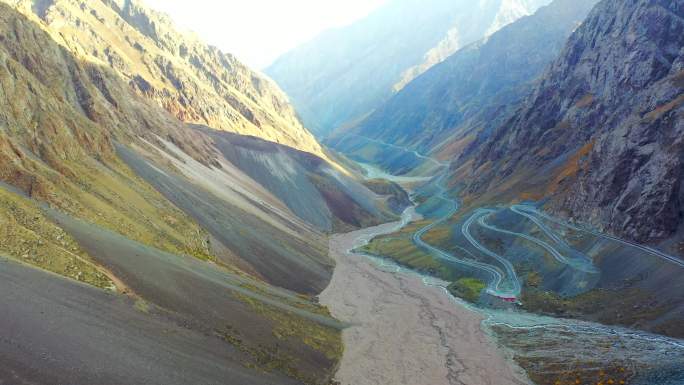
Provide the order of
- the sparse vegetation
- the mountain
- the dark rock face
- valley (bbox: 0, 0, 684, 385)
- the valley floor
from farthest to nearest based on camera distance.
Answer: the sparse vegetation, the dark rock face, the valley floor, valley (bbox: 0, 0, 684, 385), the mountain

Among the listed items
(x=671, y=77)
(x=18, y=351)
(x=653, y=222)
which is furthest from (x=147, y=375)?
(x=671, y=77)

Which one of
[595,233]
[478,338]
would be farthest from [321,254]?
[595,233]

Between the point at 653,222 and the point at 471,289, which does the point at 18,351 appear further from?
the point at 653,222

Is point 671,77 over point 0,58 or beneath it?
over

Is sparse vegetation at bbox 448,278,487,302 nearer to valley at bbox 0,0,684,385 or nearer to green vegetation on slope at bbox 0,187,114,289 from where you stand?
valley at bbox 0,0,684,385

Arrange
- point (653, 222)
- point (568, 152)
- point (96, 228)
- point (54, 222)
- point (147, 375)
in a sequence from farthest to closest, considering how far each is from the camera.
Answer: point (568, 152), point (653, 222), point (96, 228), point (54, 222), point (147, 375)

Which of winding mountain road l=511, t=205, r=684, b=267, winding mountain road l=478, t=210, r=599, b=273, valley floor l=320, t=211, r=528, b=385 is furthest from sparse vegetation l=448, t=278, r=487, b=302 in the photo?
winding mountain road l=511, t=205, r=684, b=267
